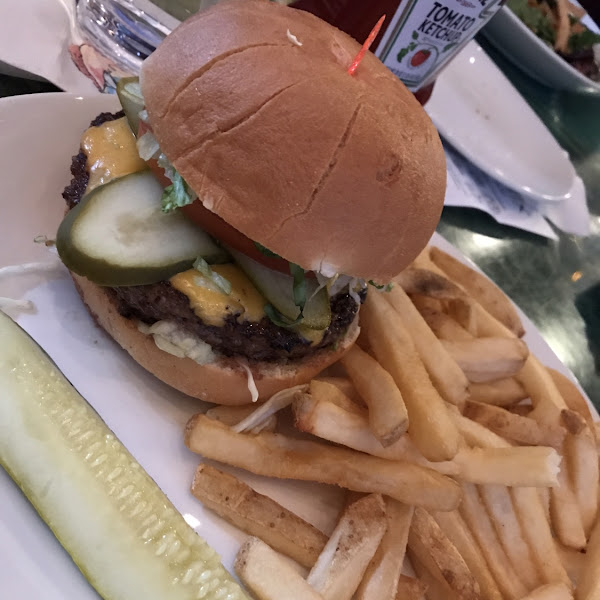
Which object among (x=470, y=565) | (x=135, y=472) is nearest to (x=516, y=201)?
(x=470, y=565)

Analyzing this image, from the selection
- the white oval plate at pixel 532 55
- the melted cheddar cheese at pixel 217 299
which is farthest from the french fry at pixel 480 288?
the white oval plate at pixel 532 55

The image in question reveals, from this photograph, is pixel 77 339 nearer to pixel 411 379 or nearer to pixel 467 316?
pixel 411 379

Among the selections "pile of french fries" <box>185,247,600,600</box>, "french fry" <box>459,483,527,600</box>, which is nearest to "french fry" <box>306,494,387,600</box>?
"pile of french fries" <box>185,247,600,600</box>

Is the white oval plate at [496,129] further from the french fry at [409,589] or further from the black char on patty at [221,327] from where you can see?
the french fry at [409,589]

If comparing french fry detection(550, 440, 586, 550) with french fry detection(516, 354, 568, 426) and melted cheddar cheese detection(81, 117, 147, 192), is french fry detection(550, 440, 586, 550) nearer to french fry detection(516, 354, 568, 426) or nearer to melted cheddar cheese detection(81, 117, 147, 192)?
french fry detection(516, 354, 568, 426)

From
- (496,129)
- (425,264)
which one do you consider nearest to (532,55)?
(496,129)

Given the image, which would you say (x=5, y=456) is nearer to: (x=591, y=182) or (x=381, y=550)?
(x=381, y=550)
